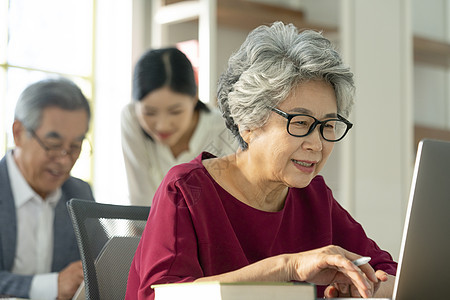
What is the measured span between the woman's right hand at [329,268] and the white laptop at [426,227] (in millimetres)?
69

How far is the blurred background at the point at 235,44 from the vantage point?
432cm

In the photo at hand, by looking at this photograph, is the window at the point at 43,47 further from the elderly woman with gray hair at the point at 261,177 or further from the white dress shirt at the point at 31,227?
the elderly woman with gray hair at the point at 261,177

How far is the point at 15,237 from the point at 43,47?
2290 millimetres

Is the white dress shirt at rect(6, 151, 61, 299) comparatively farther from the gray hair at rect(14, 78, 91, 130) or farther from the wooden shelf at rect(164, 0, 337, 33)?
the wooden shelf at rect(164, 0, 337, 33)

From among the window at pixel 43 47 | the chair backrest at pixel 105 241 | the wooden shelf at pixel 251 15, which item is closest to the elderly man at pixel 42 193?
the chair backrest at pixel 105 241

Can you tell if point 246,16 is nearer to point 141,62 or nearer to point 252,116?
point 141,62

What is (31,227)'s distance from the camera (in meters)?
2.52

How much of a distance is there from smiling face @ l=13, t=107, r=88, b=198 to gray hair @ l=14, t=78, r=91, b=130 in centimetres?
2

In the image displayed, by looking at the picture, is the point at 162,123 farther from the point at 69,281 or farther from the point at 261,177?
the point at 261,177

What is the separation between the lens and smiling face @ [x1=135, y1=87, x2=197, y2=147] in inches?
116

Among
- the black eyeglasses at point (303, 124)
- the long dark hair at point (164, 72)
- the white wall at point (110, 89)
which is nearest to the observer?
the black eyeglasses at point (303, 124)

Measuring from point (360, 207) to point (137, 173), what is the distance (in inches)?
79.9

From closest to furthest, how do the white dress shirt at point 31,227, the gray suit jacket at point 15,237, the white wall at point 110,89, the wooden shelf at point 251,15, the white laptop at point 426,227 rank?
the white laptop at point 426,227, the gray suit jacket at point 15,237, the white dress shirt at point 31,227, the wooden shelf at point 251,15, the white wall at point 110,89

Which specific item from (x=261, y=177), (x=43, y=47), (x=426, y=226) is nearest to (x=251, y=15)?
(x=43, y=47)
